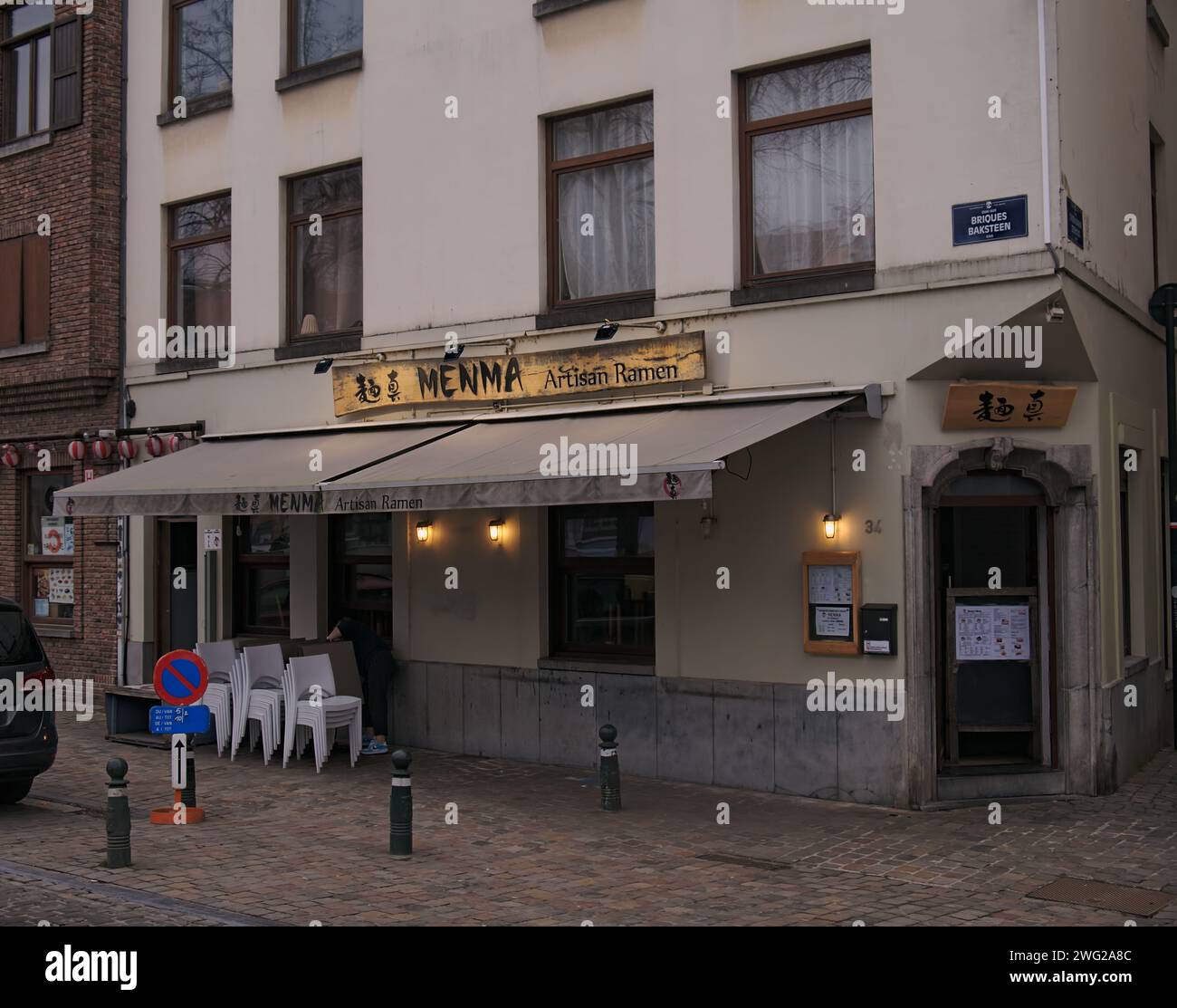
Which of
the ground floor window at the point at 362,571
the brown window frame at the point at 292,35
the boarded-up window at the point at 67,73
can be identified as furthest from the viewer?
the boarded-up window at the point at 67,73

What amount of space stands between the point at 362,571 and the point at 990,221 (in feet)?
26.7

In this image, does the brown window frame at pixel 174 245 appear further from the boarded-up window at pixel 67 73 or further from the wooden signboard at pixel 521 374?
the wooden signboard at pixel 521 374

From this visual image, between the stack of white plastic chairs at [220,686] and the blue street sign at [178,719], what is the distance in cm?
335

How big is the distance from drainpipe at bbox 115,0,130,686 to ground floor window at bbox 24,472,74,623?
1.37 m

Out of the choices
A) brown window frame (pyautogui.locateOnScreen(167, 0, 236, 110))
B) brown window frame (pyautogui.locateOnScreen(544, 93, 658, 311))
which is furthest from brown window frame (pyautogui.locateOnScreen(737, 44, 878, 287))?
brown window frame (pyautogui.locateOnScreen(167, 0, 236, 110))

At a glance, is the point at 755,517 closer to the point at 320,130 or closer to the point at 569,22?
the point at 569,22

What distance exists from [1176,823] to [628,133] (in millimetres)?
8088

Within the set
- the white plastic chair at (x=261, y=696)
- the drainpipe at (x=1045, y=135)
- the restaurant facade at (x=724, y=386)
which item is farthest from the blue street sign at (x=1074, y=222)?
the white plastic chair at (x=261, y=696)

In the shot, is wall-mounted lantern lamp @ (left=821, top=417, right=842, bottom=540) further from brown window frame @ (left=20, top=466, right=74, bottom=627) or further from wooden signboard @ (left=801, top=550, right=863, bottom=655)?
brown window frame @ (left=20, top=466, right=74, bottom=627)

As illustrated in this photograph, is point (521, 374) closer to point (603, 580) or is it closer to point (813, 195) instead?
point (603, 580)

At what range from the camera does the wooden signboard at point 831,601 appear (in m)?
11.2

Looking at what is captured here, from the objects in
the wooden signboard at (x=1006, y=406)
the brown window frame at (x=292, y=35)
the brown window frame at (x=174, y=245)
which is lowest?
the wooden signboard at (x=1006, y=406)

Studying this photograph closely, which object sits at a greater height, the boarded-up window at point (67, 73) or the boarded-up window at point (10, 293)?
the boarded-up window at point (67, 73)

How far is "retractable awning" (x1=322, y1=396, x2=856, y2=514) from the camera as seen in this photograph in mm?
9945
